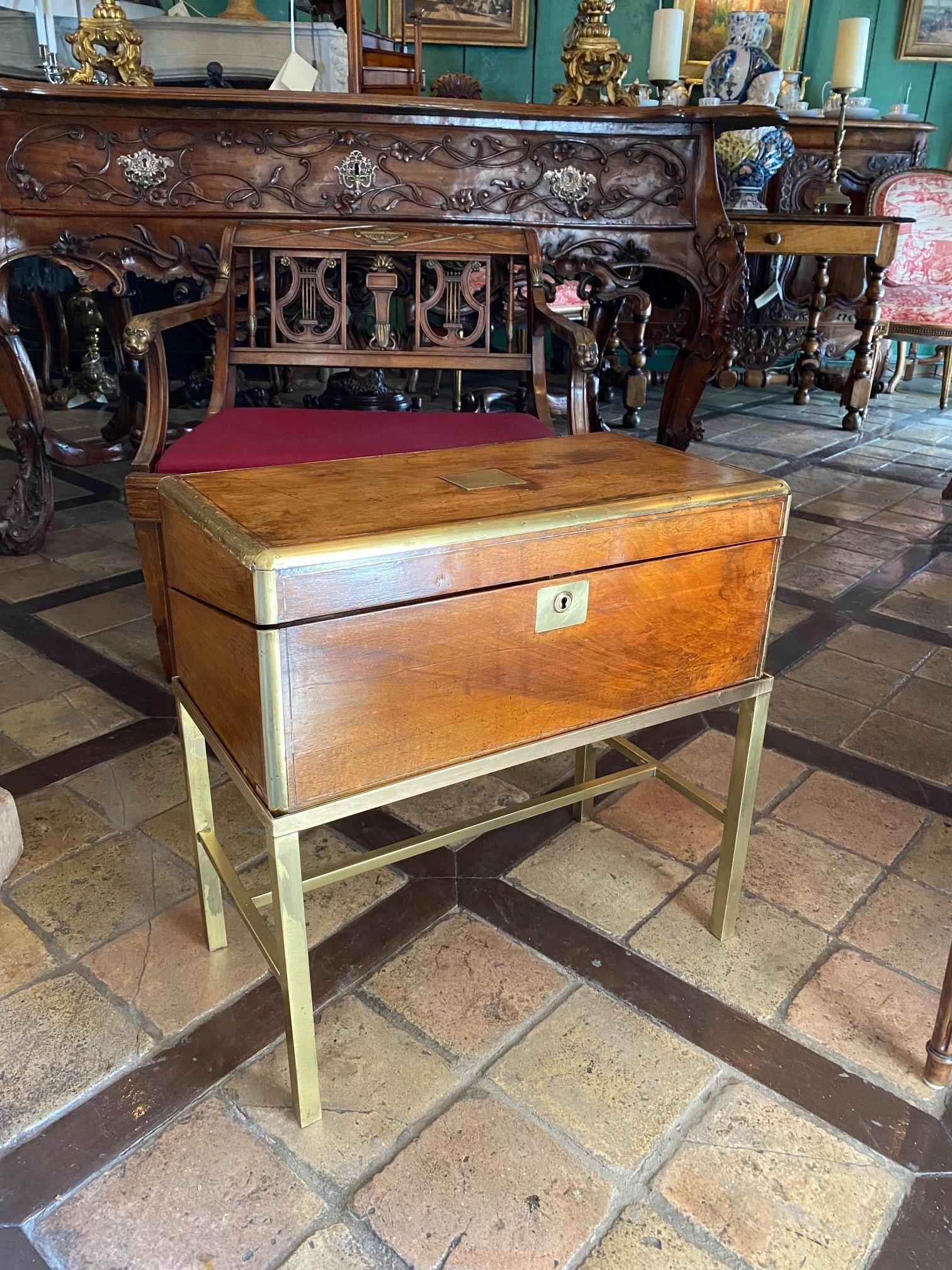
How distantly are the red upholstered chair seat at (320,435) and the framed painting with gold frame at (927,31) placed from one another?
4.93 m

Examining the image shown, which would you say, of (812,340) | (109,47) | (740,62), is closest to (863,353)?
(812,340)

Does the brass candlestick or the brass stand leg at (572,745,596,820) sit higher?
the brass candlestick

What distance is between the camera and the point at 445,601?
1013 mm

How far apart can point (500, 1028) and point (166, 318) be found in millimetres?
1490

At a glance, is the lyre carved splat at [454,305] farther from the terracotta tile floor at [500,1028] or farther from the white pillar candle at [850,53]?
the white pillar candle at [850,53]

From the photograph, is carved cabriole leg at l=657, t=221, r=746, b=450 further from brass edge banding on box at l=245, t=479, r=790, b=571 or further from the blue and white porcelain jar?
the blue and white porcelain jar

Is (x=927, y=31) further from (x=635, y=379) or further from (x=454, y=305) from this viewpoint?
(x=454, y=305)

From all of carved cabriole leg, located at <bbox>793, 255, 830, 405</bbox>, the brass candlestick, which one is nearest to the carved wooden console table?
carved cabriole leg, located at <bbox>793, 255, 830, 405</bbox>

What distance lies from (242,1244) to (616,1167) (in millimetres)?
408

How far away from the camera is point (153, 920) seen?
146 centimetres

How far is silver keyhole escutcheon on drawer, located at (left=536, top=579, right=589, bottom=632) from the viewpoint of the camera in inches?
42.3

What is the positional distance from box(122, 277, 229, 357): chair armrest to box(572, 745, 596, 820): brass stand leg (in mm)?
1117

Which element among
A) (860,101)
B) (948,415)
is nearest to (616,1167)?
(948,415)

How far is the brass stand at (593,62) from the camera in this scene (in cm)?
273
